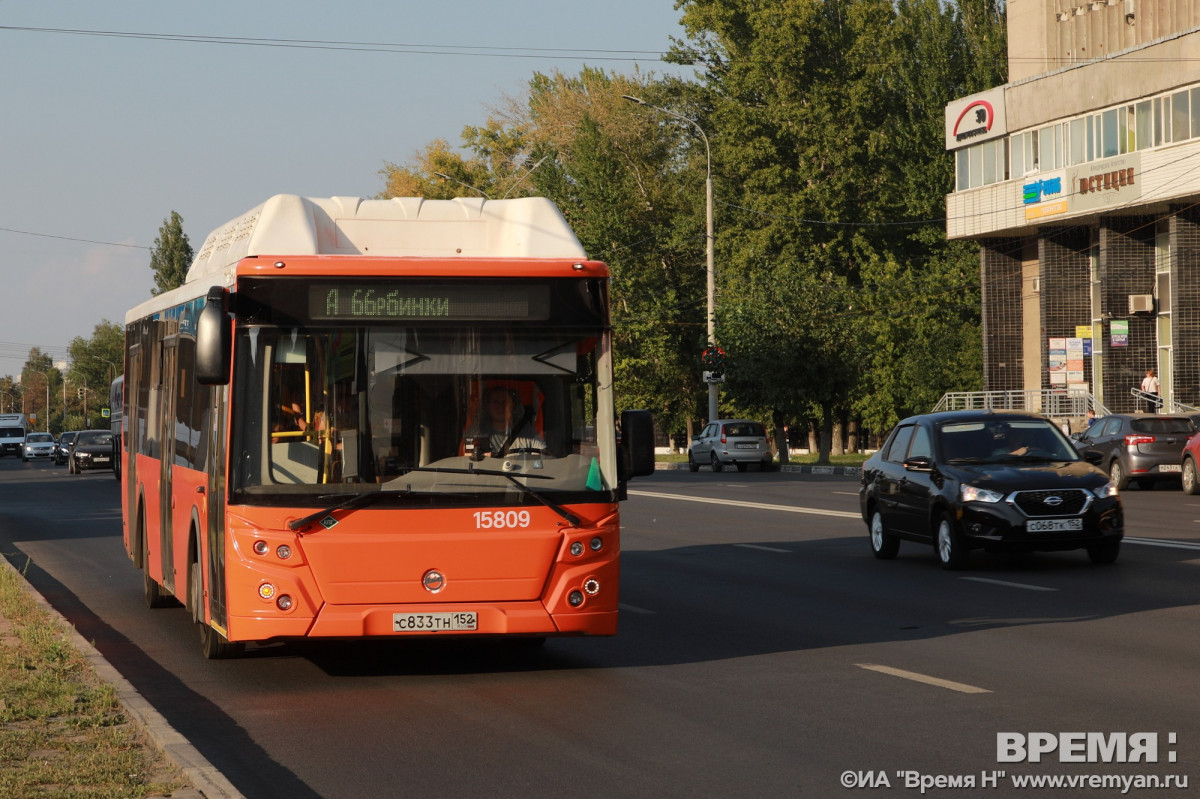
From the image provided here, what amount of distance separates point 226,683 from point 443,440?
207cm

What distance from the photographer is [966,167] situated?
60719 mm

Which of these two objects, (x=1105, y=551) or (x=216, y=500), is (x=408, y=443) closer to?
(x=216, y=500)

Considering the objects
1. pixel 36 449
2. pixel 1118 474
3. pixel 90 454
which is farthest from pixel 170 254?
pixel 1118 474

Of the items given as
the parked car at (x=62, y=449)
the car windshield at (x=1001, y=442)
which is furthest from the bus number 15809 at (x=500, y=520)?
the parked car at (x=62, y=449)

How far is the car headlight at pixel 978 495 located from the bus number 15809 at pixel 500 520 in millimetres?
7610

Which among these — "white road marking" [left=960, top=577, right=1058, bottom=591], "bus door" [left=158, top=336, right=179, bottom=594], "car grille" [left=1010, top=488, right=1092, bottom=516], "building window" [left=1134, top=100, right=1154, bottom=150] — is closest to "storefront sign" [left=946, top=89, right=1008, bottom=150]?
"building window" [left=1134, top=100, right=1154, bottom=150]

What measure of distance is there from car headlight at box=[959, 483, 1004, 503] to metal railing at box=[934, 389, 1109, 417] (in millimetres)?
35683

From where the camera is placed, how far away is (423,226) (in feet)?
34.7

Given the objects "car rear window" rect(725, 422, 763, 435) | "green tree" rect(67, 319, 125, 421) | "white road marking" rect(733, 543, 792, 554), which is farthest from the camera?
→ "green tree" rect(67, 319, 125, 421)

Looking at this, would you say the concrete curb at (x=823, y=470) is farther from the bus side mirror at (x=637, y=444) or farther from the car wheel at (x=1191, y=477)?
the bus side mirror at (x=637, y=444)

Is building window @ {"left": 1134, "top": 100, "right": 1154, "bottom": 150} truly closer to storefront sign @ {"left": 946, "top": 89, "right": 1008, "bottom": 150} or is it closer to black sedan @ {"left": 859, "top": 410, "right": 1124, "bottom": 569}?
storefront sign @ {"left": 946, "top": 89, "right": 1008, "bottom": 150}

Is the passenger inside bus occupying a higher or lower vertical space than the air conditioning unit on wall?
lower

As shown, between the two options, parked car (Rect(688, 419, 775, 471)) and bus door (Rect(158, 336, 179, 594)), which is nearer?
bus door (Rect(158, 336, 179, 594))

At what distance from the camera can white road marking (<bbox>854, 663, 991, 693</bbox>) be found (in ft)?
30.9
